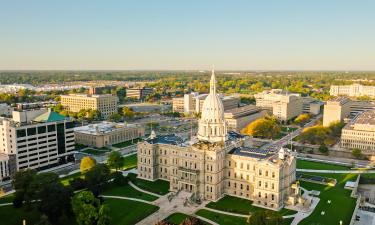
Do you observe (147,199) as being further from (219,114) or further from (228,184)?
(219,114)

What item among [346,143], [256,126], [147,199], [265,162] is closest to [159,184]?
[147,199]

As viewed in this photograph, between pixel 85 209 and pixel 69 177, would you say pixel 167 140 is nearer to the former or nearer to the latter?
pixel 69 177

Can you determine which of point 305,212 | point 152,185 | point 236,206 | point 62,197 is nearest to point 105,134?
point 152,185

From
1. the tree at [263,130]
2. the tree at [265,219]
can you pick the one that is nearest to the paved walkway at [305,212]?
the tree at [265,219]

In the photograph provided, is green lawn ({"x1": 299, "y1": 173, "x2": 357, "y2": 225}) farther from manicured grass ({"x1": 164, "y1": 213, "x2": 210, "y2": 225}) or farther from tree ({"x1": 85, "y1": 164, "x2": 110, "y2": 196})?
tree ({"x1": 85, "y1": 164, "x2": 110, "y2": 196})

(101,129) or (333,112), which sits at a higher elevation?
(333,112)
